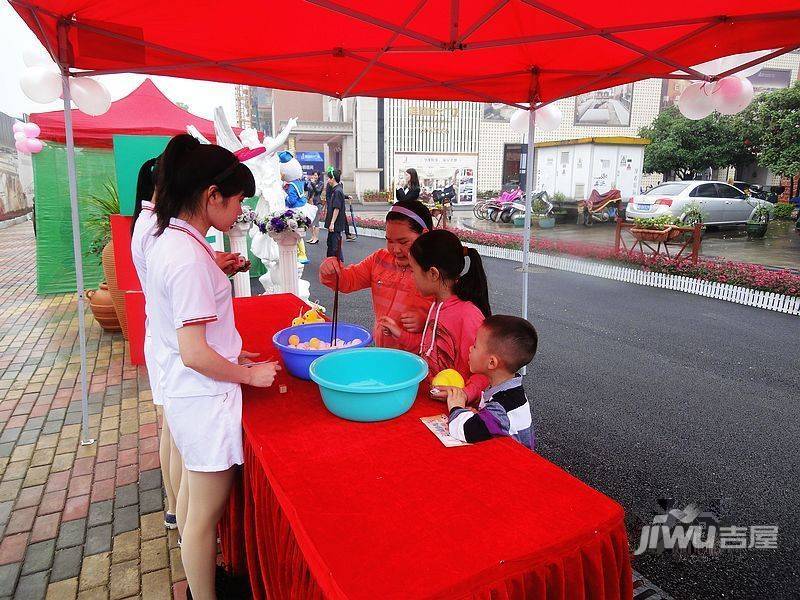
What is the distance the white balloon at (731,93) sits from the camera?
3098 millimetres

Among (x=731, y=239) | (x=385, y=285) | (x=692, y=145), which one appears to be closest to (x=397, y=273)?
(x=385, y=285)

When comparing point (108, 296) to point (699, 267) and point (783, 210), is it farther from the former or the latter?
point (783, 210)

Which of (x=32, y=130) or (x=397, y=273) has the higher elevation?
(x=32, y=130)

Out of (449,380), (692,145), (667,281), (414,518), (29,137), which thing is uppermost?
(692,145)

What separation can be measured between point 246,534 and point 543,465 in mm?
1046

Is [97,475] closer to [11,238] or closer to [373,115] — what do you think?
[11,238]

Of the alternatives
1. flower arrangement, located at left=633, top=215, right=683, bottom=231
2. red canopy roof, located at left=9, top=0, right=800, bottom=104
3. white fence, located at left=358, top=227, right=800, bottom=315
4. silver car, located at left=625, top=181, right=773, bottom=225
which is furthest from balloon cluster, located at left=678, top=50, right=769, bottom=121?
silver car, located at left=625, top=181, right=773, bottom=225

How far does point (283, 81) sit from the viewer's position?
3697mm

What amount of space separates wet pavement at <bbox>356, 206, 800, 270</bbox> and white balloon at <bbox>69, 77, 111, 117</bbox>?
→ 11.5 m

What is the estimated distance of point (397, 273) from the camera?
2535mm

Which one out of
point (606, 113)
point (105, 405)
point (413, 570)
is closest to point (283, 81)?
point (105, 405)

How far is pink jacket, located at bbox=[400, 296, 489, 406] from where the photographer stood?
1.99 metres

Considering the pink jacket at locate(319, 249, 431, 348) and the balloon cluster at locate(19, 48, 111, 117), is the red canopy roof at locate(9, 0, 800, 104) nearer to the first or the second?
the balloon cluster at locate(19, 48, 111, 117)

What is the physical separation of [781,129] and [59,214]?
64.7ft
